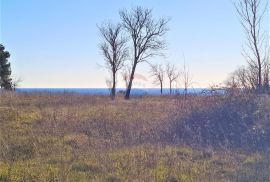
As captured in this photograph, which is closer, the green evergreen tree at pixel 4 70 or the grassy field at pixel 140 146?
the grassy field at pixel 140 146

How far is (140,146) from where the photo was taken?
338 inches

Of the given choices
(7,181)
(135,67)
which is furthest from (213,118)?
(135,67)

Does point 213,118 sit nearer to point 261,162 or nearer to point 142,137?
point 142,137

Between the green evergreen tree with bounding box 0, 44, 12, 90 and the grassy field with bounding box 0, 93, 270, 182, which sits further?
the green evergreen tree with bounding box 0, 44, 12, 90

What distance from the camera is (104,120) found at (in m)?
11.7

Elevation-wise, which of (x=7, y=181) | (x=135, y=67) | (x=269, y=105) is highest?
(x=135, y=67)

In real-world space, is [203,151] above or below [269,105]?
below

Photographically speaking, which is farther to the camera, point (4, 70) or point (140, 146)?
point (4, 70)

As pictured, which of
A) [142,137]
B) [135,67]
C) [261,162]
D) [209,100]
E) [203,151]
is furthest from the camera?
[135,67]

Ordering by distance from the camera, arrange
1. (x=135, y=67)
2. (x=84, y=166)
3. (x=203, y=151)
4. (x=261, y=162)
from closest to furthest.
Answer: (x=84, y=166) → (x=261, y=162) → (x=203, y=151) → (x=135, y=67)

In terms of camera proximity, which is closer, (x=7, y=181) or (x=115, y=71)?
(x=7, y=181)

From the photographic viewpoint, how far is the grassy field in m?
6.62

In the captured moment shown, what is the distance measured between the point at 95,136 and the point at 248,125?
380 cm

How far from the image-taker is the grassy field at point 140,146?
6621 millimetres
